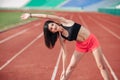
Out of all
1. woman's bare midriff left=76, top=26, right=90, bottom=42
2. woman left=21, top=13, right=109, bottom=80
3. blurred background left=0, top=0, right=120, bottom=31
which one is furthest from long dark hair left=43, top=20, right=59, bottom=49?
blurred background left=0, top=0, right=120, bottom=31

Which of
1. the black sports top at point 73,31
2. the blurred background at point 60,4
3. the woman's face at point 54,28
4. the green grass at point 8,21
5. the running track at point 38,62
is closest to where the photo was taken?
the woman's face at point 54,28

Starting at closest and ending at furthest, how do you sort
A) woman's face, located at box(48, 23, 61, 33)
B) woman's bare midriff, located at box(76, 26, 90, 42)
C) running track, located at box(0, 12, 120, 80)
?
1. woman's face, located at box(48, 23, 61, 33)
2. woman's bare midriff, located at box(76, 26, 90, 42)
3. running track, located at box(0, 12, 120, 80)

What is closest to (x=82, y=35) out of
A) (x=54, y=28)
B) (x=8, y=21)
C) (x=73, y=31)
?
(x=73, y=31)

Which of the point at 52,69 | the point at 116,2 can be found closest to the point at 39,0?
the point at 116,2

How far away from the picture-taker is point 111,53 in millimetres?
11953

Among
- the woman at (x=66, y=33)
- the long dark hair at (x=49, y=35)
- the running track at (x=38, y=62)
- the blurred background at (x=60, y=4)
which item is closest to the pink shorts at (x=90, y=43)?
the woman at (x=66, y=33)

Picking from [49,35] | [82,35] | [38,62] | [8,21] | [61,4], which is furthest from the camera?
[61,4]

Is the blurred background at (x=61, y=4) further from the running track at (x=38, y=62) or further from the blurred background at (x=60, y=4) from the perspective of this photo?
the running track at (x=38, y=62)

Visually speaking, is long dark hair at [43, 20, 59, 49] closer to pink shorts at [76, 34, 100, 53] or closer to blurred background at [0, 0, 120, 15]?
pink shorts at [76, 34, 100, 53]

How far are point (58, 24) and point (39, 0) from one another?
65.3m

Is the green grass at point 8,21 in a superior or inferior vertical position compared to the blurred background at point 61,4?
superior

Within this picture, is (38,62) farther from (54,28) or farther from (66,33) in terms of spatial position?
(54,28)

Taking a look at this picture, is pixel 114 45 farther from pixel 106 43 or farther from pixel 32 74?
pixel 32 74

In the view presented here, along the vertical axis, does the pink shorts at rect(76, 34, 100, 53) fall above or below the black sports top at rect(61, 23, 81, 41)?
below
